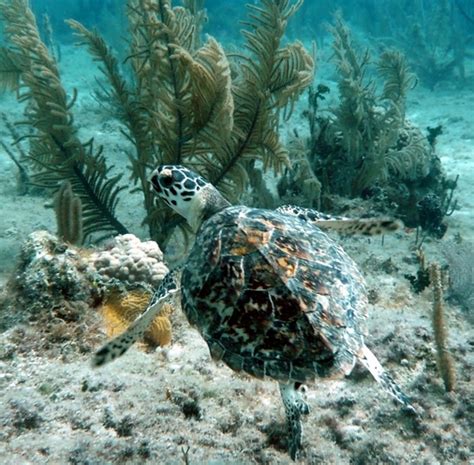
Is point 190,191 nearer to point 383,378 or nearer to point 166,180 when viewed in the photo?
point 166,180

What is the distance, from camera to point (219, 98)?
4.22 meters

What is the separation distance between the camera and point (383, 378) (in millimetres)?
2264

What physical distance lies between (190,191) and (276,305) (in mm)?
1435

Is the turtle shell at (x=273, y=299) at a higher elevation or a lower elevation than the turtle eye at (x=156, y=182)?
lower

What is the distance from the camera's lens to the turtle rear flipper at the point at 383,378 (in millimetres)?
2180

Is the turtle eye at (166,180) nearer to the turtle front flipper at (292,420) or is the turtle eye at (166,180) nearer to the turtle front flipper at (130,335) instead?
the turtle front flipper at (130,335)

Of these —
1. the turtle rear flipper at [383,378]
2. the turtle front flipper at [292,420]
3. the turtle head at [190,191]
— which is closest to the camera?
the turtle rear flipper at [383,378]

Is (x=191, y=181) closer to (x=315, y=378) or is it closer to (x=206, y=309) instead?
(x=206, y=309)

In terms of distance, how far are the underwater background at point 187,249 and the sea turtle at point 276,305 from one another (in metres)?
0.37

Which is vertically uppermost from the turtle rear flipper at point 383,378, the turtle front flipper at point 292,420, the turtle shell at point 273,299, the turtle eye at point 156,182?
the turtle eye at point 156,182

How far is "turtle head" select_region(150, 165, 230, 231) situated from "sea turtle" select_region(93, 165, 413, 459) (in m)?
0.52

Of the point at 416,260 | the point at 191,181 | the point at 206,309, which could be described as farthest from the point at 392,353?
the point at 416,260

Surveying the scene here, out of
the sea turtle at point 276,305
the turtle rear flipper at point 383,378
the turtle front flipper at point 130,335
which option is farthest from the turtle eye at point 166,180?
the turtle rear flipper at point 383,378

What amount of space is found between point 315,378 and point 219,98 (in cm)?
303
